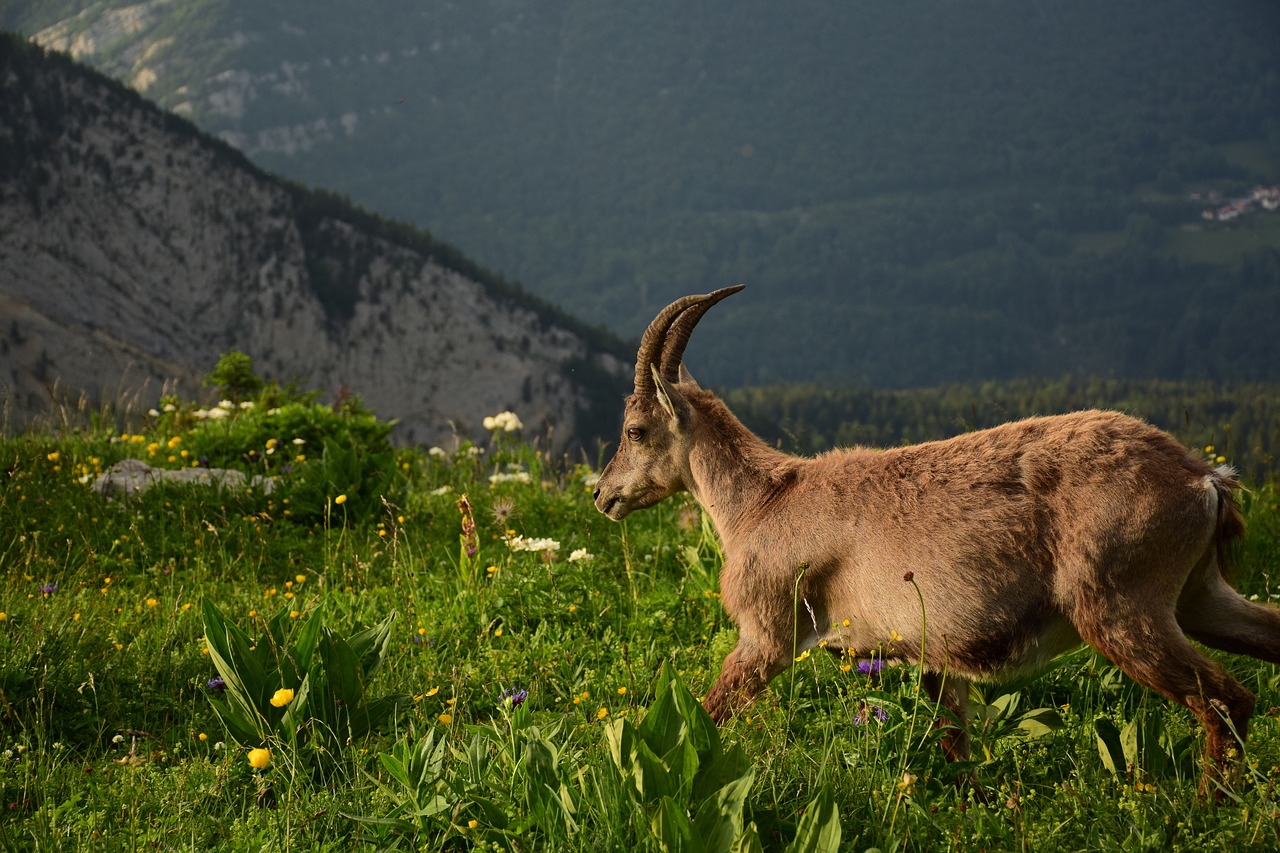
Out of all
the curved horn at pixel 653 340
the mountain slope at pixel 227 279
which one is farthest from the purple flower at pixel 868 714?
the mountain slope at pixel 227 279

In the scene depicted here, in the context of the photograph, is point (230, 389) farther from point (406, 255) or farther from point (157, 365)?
point (406, 255)

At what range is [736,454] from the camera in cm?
547

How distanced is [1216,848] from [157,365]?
4845cm

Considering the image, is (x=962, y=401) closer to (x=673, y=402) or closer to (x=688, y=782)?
(x=673, y=402)

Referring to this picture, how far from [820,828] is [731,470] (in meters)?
2.43

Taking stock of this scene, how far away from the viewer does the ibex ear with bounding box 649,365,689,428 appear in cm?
540

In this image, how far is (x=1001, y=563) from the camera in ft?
13.5

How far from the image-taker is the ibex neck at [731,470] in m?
5.23

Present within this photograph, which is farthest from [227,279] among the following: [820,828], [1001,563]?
[820,828]

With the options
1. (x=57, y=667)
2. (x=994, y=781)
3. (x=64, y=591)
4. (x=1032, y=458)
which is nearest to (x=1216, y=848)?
(x=994, y=781)

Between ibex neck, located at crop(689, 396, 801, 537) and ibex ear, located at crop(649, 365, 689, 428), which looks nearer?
ibex neck, located at crop(689, 396, 801, 537)

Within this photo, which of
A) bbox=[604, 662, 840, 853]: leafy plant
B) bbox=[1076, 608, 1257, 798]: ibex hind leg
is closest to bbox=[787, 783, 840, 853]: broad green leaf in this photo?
bbox=[604, 662, 840, 853]: leafy plant

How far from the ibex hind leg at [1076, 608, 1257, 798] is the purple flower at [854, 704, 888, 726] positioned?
0.79 meters

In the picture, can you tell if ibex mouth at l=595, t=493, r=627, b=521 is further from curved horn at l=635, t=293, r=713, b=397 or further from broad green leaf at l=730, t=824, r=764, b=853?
broad green leaf at l=730, t=824, r=764, b=853
